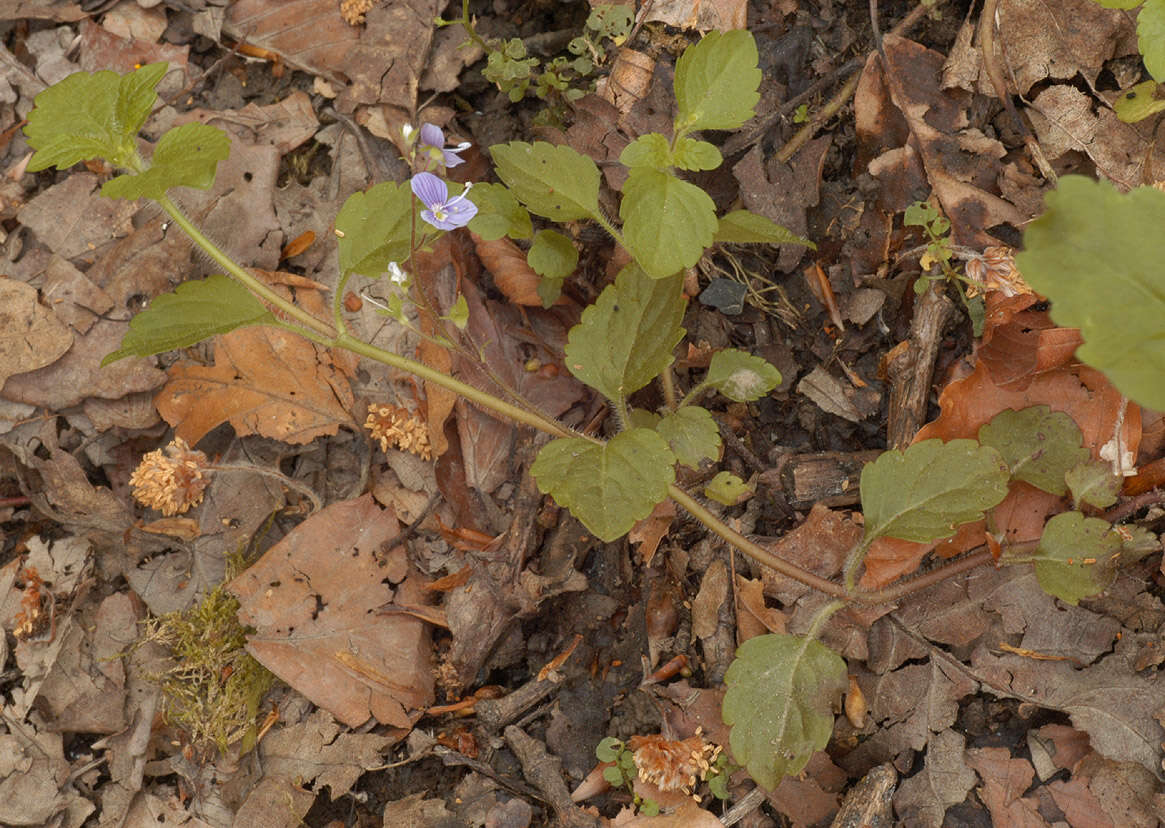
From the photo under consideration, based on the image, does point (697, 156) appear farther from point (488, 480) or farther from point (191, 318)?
point (191, 318)

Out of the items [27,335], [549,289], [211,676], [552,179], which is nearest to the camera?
[552,179]

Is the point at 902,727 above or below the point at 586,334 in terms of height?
below

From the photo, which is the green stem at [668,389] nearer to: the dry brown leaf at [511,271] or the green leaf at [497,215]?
the dry brown leaf at [511,271]

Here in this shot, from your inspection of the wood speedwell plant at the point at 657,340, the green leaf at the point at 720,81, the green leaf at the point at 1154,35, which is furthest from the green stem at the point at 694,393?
the green leaf at the point at 1154,35

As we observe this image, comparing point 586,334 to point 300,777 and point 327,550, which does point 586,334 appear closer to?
point 327,550

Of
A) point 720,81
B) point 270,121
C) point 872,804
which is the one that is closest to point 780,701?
point 872,804

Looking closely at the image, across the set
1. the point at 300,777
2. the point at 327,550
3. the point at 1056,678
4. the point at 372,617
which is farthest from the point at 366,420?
the point at 1056,678
